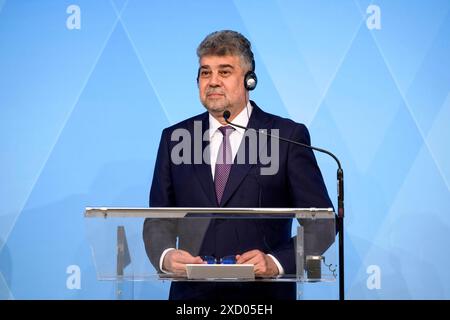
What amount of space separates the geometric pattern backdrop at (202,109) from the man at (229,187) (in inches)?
19.4

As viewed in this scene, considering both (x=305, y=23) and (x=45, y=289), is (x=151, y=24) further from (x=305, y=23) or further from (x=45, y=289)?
(x=45, y=289)

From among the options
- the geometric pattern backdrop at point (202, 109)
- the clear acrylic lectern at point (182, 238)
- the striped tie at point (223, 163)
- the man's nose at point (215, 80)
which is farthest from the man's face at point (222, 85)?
the clear acrylic lectern at point (182, 238)

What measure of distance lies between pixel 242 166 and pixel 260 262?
1047 mm

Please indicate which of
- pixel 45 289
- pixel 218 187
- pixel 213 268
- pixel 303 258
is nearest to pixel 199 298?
pixel 213 268

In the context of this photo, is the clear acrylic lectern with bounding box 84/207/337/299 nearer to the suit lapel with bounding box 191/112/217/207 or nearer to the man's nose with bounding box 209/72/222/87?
the suit lapel with bounding box 191/112/217/207

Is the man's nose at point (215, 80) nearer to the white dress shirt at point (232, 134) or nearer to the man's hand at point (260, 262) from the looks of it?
the white dress shirt at point (232, 134)

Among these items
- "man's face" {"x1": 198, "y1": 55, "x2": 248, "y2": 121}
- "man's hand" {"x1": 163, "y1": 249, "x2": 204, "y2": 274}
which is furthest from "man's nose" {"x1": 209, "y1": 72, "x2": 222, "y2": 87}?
"man's hand" {"x1": 163, "y1": 249, "x2": 204, "y2": 274}

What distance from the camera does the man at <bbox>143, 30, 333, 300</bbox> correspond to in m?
4.21

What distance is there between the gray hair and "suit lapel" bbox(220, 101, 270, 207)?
12.3 inches

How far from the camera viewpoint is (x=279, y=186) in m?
5.08

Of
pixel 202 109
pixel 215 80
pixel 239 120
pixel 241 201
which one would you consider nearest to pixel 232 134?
pixel 239 120

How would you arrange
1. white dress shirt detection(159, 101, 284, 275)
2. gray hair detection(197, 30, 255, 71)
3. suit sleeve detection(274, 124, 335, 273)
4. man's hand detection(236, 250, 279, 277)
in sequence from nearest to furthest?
man's hand detection(236, 250, 279, 277) → suit sleeve detection(274, 124, 335, 273) → white dress shirt detection(159, 101, 284, 275) → gray hair detection(197, 30, 255, 71)

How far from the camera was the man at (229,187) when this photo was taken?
166 inches

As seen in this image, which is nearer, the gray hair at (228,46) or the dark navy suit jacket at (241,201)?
the dark navy suit jacket at (241,201)
